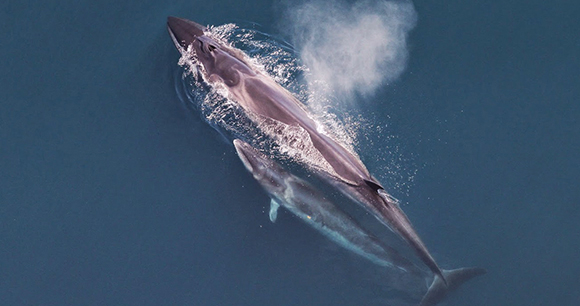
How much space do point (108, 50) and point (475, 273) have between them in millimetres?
18075

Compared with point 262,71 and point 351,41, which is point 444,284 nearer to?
point 351,41

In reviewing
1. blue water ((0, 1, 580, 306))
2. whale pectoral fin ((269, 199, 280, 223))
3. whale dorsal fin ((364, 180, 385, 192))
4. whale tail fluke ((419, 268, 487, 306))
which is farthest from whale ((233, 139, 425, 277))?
whale dorsal fin ((364, 180, 385, 192))

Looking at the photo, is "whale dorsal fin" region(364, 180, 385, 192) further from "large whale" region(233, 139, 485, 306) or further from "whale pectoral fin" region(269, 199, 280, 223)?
"whale pectoral fin" region(269, 199, 280, 223)

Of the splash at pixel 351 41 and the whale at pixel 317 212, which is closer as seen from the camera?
the whale at pixel 317 212

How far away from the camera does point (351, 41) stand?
80.0ft

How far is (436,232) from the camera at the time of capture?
2228 cm

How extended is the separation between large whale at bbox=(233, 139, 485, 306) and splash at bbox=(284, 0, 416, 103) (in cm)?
421

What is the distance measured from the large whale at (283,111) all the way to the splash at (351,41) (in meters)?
2.29

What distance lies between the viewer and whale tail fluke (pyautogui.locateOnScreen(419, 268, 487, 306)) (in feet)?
70.2

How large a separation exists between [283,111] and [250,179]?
3.25m

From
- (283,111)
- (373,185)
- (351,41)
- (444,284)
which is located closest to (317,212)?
(373,185)

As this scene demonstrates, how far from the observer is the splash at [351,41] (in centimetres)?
2345

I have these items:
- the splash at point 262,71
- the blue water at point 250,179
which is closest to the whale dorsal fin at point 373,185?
the blue water at point 250,179

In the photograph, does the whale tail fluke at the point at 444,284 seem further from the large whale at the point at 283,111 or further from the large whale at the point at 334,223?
the large whale at the point at 283,111
